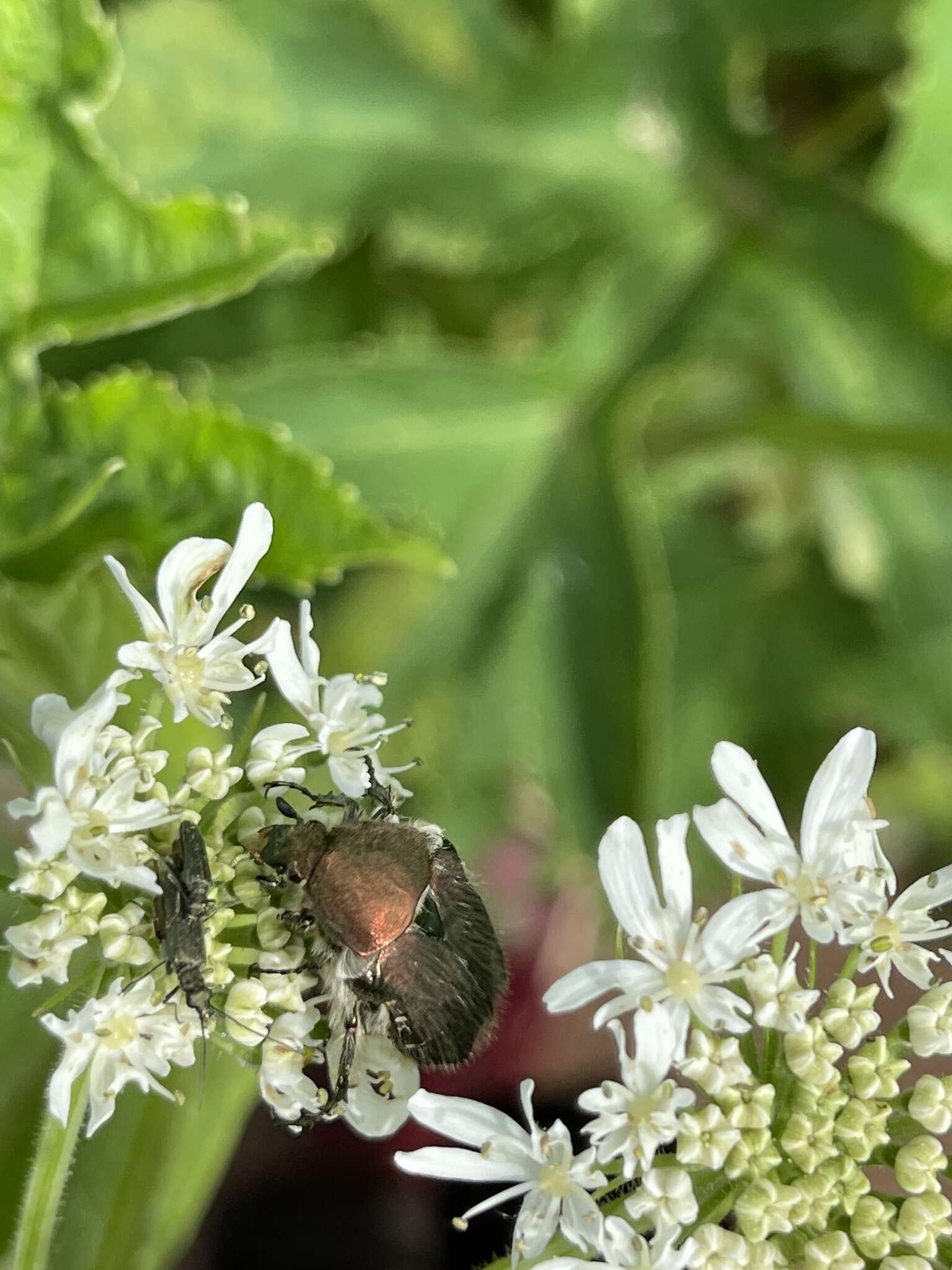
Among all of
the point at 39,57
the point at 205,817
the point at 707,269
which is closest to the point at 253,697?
the point at 205,817

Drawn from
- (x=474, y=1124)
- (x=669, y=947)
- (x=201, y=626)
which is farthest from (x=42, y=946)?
(x=669, y=947)

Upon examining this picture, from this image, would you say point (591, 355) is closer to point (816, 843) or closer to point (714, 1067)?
point (816, 843)

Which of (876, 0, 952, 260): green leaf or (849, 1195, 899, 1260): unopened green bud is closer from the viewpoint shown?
(849, 1195, 899, 1260): unopened green bud

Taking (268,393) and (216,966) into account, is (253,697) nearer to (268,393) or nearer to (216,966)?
(268,393)

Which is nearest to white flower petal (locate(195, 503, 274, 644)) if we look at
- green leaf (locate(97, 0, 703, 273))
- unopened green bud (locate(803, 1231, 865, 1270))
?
unopened green bud (locate(803, 1231, 865, 1270))

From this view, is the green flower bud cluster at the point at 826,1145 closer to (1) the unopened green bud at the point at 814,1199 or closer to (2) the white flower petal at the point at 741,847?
(1) the unopened green bud at the point at 814,1199

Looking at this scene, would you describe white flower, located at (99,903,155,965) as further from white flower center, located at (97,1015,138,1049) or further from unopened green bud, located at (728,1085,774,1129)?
unopened green bud, located at (728,1085,774,1129)

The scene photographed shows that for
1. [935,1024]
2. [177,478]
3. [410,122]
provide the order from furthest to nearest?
[410,122], [177,478], [935,1024]

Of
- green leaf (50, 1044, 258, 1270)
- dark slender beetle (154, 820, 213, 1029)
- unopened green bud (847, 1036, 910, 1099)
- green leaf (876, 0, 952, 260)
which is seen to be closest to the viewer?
dark slender beetle (154, 820, 213, 1029)
